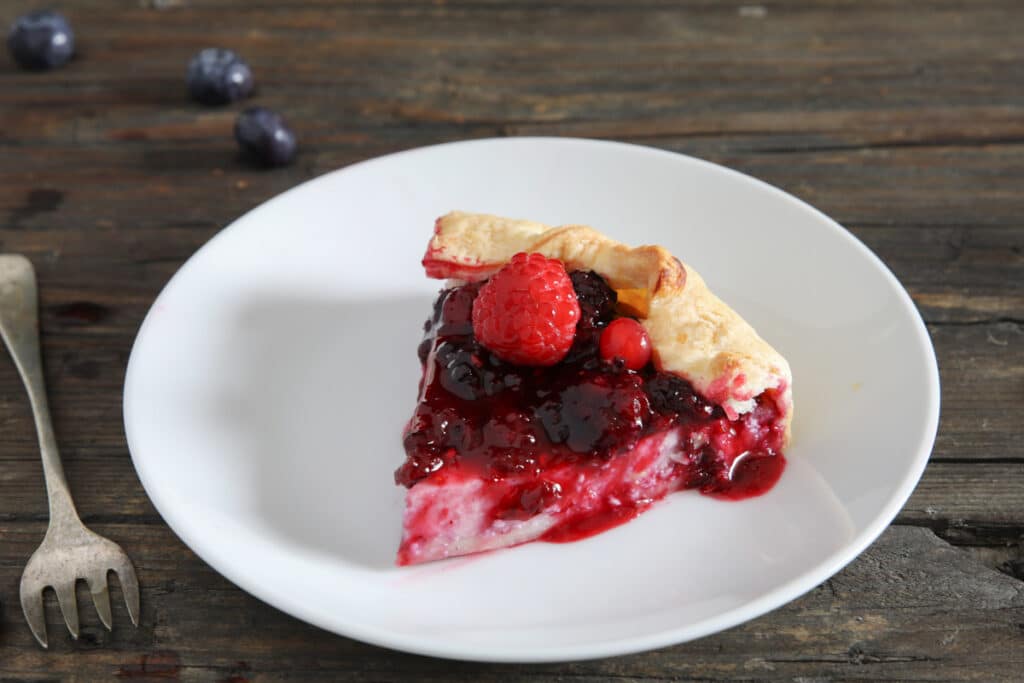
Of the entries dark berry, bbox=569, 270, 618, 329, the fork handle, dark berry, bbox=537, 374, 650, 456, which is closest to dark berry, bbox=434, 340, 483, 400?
dark berry, bbox=537, 374, 650, 456

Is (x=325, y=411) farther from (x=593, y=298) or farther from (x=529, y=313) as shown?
(x=593, y=298)

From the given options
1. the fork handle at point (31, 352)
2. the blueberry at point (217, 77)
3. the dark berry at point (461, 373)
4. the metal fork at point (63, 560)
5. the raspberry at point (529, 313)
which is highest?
the raspberry at point (529, 313)

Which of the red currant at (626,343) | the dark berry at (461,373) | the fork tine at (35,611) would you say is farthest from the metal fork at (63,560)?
the red currant at (626,343)

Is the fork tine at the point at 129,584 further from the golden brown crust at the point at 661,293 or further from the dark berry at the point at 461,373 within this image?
the golden brown crust at the point at 661,293

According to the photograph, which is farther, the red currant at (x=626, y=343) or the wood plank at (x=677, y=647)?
the red currant at (x=626, y=343)

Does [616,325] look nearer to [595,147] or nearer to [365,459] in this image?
[365,459]

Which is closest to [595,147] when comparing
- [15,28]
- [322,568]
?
[322,568]

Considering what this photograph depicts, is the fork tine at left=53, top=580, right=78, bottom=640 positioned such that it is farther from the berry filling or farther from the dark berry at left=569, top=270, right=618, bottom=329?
the dark berry at left=569, top=270, right=618, bottom=329

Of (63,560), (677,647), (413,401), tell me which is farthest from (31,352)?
(677,647)
